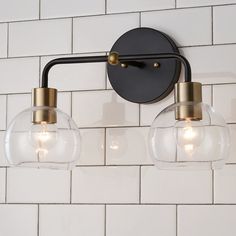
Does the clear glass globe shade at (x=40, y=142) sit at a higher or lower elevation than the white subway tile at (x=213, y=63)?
lower

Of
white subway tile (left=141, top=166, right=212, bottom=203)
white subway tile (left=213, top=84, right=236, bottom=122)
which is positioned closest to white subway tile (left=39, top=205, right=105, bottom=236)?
white subway tile (left=141, top=166, right=212, bottom=203)

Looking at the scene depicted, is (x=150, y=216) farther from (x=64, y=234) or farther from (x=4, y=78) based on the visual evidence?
(x=4, y=78)

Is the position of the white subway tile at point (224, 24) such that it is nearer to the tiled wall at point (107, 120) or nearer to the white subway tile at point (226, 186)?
the tiled wall at point (107, 120)

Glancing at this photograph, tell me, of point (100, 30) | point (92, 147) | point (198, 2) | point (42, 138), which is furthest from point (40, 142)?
point (198, 2)

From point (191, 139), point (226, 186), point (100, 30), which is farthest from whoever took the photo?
point (100, 30)

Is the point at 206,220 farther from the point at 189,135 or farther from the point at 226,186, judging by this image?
the point at 189,135

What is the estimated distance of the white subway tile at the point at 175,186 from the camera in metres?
1.14

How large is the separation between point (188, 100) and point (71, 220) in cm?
39

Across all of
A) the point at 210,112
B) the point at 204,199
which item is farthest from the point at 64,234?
the point at 210,112

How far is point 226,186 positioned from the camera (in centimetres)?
112

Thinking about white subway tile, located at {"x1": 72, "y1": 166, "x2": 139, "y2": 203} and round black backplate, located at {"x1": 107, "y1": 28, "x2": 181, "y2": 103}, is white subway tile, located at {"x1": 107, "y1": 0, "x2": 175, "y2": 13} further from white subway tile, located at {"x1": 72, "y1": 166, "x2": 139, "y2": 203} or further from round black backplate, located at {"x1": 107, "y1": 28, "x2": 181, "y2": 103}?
white subway tile, located at {"x1": 72, "y1": 166, "x2": 139, "y2": 203}

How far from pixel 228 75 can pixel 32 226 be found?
513 millimetres

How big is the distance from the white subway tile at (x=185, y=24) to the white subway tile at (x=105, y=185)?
0.93 ft

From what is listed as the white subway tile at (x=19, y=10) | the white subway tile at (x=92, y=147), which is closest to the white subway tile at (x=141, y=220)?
the white subway tile at (x=92, y=147)
